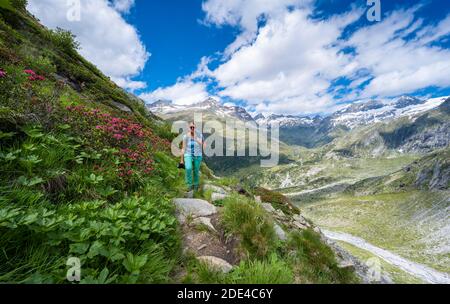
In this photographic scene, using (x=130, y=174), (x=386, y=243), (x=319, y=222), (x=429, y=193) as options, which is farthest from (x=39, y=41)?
(x=429, y=193)

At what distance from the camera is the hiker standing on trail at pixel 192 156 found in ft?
30.3

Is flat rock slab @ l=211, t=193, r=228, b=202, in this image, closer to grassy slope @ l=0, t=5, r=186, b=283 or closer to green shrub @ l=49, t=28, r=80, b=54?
grassy slope @ l=0, t=5, r=186, b=283

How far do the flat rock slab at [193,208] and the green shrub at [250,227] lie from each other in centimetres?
79

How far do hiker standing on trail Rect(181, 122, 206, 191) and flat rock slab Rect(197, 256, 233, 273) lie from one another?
4438mm

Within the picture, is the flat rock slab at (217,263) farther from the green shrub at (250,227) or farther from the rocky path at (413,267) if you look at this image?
the rocky path at (413,267)

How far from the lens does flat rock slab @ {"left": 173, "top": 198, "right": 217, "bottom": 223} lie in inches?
264

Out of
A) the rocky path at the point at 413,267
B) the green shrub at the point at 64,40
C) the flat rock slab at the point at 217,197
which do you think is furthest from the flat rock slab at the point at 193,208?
the rocky path at the point at 413,267

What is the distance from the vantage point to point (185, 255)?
15.9 ft

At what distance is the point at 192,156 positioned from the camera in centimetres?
959

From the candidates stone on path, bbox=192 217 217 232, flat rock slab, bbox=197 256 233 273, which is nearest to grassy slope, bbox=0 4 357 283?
flat rock slab, bbox=197 256 233 273

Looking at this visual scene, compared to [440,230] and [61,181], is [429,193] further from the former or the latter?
[61,181]

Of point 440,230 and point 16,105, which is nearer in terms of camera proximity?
point 16,105

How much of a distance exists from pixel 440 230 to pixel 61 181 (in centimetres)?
16909
